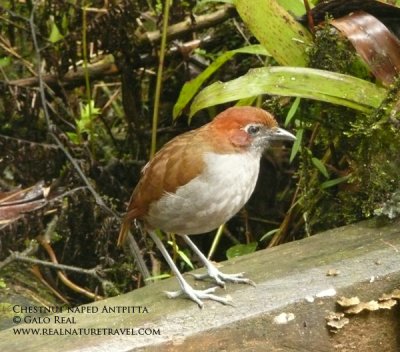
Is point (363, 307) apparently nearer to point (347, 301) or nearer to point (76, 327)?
point (347, 301)

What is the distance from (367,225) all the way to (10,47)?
91.7 inches

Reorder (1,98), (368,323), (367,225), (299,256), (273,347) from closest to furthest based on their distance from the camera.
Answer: (273,347) < (368,323) < (299,256) < (367,225) < (1,98)

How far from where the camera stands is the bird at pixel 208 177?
2.67 metres

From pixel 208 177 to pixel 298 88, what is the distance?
642 millimetres

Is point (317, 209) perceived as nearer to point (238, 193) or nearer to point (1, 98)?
point (238, 193)

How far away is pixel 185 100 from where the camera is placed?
3607mm

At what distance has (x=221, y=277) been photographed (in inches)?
111

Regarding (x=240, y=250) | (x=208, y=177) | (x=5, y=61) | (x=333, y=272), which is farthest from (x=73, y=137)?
(x=333, y=272)

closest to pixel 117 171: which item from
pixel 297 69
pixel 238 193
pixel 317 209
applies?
pixel 317 209

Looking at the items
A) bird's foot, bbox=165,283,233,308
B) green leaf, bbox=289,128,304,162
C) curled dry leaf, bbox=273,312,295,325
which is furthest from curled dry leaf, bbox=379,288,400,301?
green leaf, bbox=289,128,304,162

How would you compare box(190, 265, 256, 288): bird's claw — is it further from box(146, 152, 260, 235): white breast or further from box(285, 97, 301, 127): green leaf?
box(285, 97, 301, 127): green leaf

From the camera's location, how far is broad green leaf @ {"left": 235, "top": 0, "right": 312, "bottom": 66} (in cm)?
331

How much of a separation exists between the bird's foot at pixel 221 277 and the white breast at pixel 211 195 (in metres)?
0.16

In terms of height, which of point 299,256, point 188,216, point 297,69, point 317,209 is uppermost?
point 297,69
